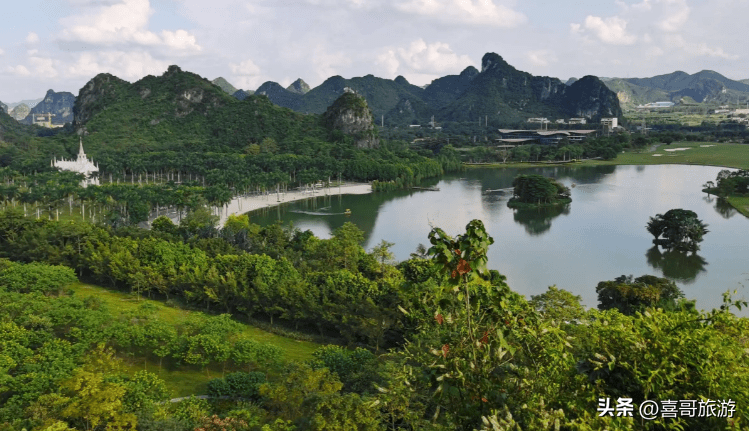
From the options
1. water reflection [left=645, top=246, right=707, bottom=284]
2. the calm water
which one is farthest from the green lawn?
water reflection [left=645, top=246, right=707, bottom=284]

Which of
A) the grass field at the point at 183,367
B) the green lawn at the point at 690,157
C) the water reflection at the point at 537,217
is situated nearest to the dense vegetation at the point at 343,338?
the grass field at the point at 183,367

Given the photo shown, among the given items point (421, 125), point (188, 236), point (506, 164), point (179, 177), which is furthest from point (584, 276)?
point (421, 125)

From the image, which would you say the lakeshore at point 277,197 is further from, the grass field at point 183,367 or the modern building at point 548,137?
the modern building at point 548,137

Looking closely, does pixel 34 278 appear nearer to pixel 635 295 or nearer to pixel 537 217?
pixel 635 295

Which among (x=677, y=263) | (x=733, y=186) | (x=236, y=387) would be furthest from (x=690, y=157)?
(x=236, y=387)

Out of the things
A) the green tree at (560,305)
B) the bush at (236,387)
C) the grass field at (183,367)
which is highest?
the green tree at (560,305)

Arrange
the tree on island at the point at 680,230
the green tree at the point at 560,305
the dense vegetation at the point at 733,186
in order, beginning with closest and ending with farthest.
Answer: the green tree at the point at 560,305
the tree on island at the point at 680,230
the dense vegetation at the point at 733,186
